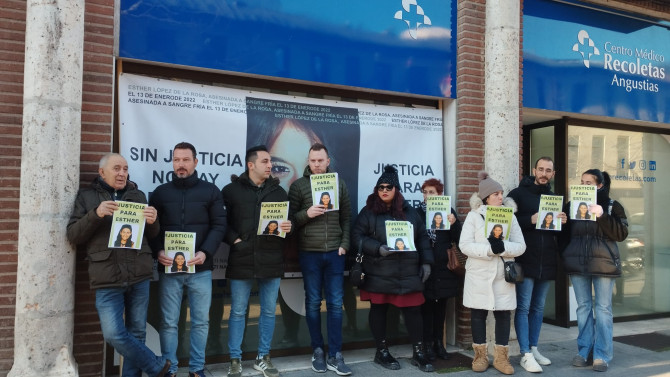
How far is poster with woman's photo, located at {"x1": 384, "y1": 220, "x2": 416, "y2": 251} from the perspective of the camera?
480cm

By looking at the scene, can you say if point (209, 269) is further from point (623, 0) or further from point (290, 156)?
point (623, 0)

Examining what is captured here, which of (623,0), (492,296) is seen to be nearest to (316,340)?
(492,296)

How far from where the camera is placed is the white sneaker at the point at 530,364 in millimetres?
5090

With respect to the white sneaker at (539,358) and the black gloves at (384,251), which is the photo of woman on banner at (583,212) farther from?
the black gloves at (384,251)

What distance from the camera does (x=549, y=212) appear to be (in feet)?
17.0

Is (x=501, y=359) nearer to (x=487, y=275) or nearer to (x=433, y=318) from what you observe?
(x=433, y=318)

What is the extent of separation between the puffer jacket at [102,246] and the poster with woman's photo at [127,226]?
0.37ft

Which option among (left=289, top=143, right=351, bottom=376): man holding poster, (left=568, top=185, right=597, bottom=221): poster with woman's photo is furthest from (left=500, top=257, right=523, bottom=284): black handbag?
(left=289, top=143, right=351, bottom=376): man holding poster

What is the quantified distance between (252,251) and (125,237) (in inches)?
45.0

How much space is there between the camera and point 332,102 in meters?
→ 5.67

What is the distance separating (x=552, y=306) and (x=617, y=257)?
2522 mm

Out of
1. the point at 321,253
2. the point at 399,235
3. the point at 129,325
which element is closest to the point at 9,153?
the point at 129,325

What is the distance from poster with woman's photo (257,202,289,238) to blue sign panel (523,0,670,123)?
3.64m

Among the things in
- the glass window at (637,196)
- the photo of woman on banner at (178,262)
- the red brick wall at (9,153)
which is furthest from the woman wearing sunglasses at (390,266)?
the glass window at (637,196)
